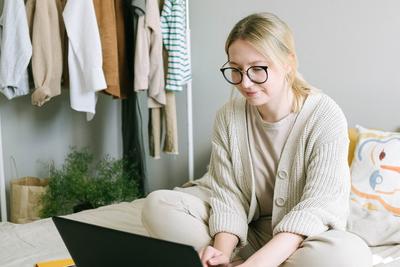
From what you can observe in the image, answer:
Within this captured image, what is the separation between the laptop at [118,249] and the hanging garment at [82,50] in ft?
4.04

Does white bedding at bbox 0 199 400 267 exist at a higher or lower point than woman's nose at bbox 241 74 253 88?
lower

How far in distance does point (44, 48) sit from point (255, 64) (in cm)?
121

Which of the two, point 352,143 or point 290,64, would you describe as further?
point 352,143

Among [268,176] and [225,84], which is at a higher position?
[225,84]

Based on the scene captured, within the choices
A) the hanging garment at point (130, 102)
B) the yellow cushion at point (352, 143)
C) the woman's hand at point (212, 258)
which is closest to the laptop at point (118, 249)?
the woman's hand at point (212, 258)

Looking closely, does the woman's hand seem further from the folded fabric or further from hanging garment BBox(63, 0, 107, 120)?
hanging garment BBox(63, 0, 107, 120)

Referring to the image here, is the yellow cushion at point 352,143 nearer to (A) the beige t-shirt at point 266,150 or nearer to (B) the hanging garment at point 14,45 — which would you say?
(A) the beige t-shirt at point 266,150

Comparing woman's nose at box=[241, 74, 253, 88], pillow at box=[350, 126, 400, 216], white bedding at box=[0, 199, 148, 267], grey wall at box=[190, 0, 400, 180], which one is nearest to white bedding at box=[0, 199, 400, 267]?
white bedding at box=[0, 199, 148, 267]

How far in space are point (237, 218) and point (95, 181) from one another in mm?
1209

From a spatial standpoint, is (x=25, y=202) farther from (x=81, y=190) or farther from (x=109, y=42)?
(x=109, y=42)

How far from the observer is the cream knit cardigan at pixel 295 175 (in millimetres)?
1146

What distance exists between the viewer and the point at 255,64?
3.86 feet

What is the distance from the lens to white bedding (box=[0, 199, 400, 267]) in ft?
4.61

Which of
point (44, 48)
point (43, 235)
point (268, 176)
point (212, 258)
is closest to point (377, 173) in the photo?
point (268, 176)
